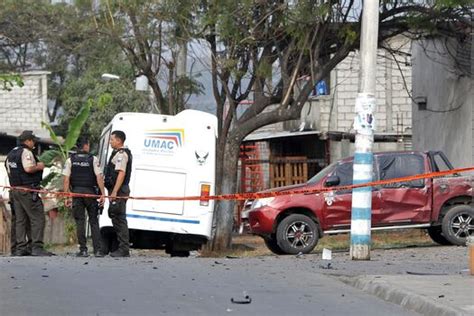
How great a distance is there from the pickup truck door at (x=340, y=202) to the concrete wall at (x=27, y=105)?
69.8 feet

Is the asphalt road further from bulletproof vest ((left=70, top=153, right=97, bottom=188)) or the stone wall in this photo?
the stone wall

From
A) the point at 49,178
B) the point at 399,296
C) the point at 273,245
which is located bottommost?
the point at 273,245

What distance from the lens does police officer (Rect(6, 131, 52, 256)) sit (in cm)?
1623

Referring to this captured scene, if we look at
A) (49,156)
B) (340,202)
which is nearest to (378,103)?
(49,156)

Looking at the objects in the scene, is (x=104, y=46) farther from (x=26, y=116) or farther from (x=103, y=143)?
(x=26, y=116)

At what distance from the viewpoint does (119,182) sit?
15.9 metres

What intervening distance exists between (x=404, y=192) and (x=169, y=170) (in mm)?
4485

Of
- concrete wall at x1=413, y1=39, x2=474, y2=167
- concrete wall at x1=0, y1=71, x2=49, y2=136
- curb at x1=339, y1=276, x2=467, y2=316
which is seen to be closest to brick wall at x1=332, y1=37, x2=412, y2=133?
concrete wall at x1=413, y1=39, x2=474, y2=167

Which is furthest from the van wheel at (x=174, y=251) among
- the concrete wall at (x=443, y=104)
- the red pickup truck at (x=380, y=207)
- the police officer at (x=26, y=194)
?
the concrete wall at (x=443, y=104)

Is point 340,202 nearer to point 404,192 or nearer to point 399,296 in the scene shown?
point 404,192

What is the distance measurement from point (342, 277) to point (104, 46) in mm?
14613

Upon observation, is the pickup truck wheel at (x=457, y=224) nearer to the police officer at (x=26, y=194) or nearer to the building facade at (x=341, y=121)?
the police officer at (x=26, y=194)

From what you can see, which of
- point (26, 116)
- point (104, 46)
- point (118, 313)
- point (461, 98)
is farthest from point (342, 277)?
point (26, 116)

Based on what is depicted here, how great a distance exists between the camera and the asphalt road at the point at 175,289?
979 centimetres
